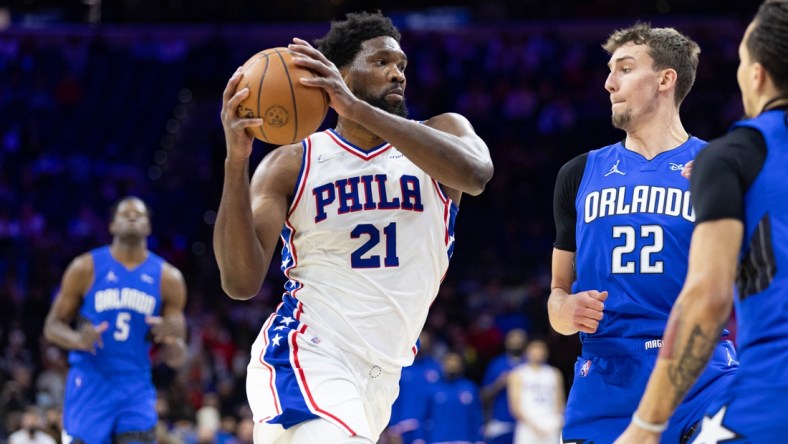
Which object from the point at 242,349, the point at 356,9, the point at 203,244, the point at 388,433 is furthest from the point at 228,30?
the point at 388,433

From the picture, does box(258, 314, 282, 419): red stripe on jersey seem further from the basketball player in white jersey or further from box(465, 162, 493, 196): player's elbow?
the basketball player in white jersey

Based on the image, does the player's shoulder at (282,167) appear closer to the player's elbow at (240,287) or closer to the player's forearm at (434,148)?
the player's elbow at (240,287)

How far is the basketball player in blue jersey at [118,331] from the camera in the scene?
7848 millimetres

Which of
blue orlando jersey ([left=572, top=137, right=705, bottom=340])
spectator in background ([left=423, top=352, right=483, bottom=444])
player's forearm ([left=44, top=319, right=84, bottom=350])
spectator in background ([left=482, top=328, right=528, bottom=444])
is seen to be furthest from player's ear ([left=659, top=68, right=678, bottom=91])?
spectator in background ([left=482, top=328, right=528, bottom=444])

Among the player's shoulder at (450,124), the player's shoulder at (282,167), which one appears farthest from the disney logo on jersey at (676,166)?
the player's shoulder at (282,167)

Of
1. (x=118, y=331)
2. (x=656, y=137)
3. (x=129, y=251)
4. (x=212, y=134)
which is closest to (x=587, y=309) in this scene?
(x=656, y=137)

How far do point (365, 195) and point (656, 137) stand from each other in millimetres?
1317

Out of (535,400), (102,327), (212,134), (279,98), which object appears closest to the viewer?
(279,98)

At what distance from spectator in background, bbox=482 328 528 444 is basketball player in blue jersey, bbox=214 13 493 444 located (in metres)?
10.3

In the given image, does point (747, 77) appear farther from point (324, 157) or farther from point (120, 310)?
point (120, 310)

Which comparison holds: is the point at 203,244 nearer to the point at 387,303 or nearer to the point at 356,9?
the point at 356,9

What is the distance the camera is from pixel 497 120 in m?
21.7

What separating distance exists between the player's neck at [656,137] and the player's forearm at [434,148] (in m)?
0.71

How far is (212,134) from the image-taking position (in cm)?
2188
